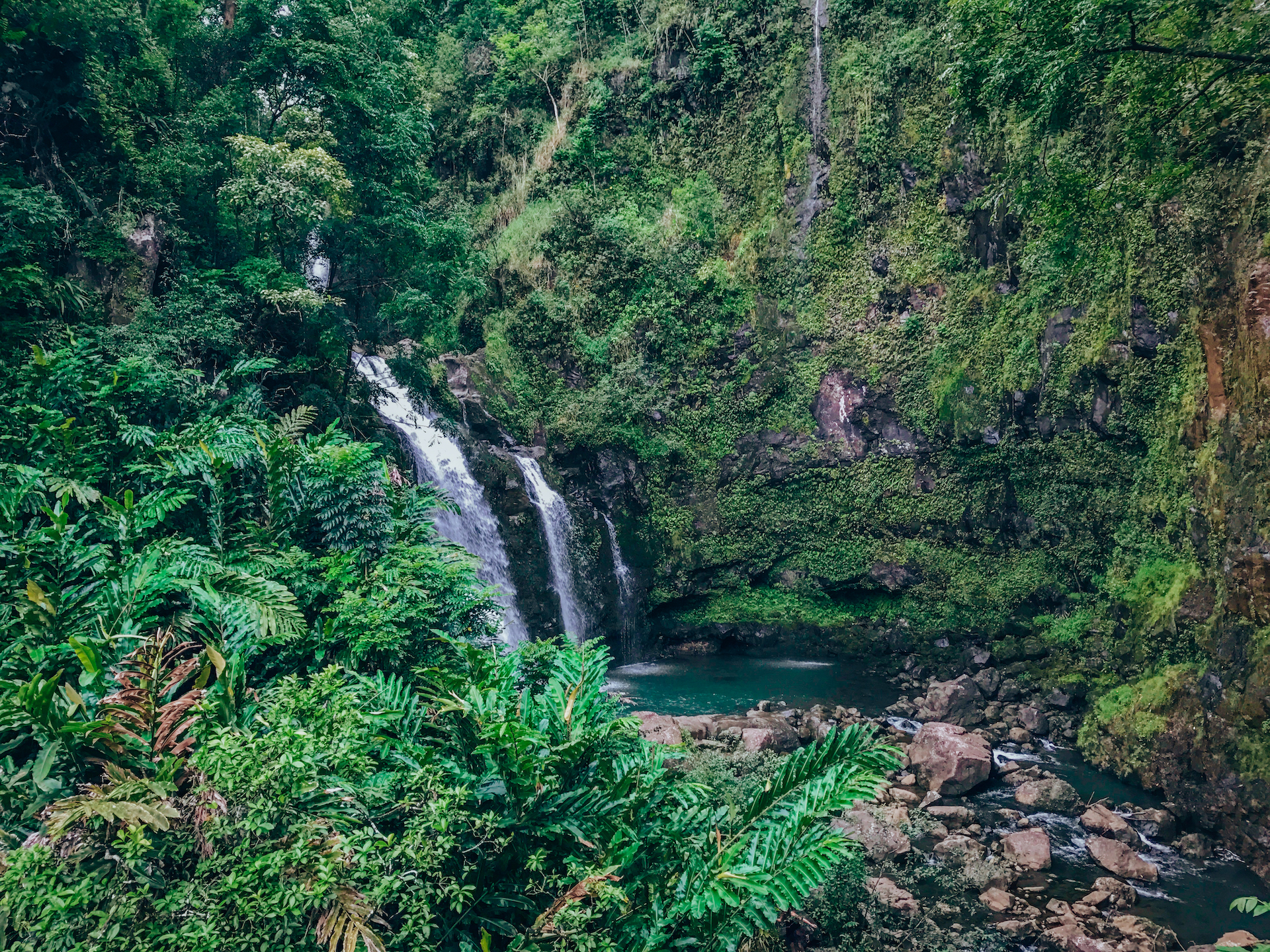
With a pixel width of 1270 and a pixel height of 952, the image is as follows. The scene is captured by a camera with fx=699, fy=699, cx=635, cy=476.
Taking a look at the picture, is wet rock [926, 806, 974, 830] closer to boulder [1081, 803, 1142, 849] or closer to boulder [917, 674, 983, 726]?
boulder [1081, 803, 1142, 849]

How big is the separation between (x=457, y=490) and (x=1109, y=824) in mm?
10023

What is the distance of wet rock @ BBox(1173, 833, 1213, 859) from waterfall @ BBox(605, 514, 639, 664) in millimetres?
8856

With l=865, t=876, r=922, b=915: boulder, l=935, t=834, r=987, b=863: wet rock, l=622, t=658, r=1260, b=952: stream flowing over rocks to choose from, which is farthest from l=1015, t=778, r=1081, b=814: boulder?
l=865, t=876, r=922, b=915: boulder

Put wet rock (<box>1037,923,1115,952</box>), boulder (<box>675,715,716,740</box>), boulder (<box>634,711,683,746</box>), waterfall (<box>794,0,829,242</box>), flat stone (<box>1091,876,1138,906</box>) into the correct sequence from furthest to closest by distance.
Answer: waterfall (<box>794,0,829,242</box>) → boulder (<box>675,715,716,740</box>) → boulder (<box>634,711,683,746</box>) → flat stone (<box>1091,876,1138,906</box>) → wet rock (<box>1037,923,1115,952</box>)

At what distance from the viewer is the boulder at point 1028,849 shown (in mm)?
7328

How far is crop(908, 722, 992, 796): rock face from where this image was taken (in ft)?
28.6

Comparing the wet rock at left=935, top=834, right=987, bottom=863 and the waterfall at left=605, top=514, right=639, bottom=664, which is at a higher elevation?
the waterfall at left=605, top=514, right=639, bottom=664

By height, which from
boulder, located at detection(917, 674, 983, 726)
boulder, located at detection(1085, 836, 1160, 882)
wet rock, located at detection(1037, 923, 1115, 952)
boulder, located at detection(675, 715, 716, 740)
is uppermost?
boulder, located at detection(675, 715, 716, 740)

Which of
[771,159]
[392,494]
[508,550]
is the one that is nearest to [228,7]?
[392,494]

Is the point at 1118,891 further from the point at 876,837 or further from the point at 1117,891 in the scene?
the point at 876,837

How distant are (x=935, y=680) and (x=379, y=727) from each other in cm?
1080

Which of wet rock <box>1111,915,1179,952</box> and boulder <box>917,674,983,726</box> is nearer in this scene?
wet rock <box>1111,915,1179,952</box>

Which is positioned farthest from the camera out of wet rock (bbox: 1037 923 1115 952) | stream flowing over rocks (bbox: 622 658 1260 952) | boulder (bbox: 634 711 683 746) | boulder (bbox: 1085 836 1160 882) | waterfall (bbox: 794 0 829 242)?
waterfall (bbox: 794 0 829 242)

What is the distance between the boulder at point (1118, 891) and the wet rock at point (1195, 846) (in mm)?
1085
